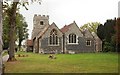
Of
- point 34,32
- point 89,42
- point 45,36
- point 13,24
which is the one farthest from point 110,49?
point 13,24

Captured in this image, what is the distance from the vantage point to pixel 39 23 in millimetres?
80500

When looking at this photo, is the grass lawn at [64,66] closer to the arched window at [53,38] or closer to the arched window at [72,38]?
the arched window at [53,38]

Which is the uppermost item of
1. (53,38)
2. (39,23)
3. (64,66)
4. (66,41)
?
(39,23)

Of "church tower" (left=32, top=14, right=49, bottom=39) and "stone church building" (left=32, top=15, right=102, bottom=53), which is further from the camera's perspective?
"church tower" (left=32, top=14, right=49, bottom=39)

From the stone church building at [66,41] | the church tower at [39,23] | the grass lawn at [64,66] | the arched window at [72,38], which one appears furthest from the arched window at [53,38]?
the grass lawn at [64,66]

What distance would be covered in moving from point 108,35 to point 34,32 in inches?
777

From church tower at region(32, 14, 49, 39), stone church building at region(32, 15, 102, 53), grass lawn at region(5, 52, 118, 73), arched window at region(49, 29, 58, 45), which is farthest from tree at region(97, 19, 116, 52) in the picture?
grass lawn at region(5, 52, 118, 73)

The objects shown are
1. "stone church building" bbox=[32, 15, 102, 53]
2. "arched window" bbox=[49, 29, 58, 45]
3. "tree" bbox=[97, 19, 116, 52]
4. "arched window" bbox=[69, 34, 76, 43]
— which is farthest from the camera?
→ "tree" bbox=[97, 19, 116, 52]

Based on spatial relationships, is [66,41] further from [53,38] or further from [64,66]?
[64,66]

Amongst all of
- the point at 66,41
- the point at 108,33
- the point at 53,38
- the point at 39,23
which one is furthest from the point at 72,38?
the point at 39,23

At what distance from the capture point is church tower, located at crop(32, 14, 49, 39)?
8006 centimetres

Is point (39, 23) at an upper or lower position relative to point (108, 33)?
upper

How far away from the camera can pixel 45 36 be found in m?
68.5

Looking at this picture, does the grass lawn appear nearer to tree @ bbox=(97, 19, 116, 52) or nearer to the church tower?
tree @ bbox=(97, 19, 116, 52)
